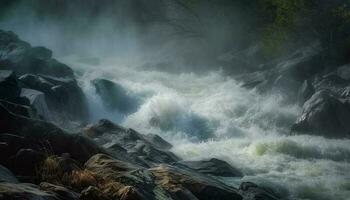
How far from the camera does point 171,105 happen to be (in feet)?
89.4

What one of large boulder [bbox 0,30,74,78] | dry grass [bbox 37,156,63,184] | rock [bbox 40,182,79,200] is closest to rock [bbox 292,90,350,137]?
large boulder [bbox 0,30,74,78]

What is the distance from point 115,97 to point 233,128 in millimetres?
7692

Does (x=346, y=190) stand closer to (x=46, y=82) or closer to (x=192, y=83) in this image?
(x=46, y=82)

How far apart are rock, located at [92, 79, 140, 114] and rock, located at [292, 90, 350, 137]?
9728 mm

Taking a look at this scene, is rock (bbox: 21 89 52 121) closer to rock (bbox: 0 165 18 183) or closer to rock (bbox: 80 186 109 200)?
rock (bbox: 0 165 18 183)

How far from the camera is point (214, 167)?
16094 millimetres

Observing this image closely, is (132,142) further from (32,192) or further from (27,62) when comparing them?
(27,62)

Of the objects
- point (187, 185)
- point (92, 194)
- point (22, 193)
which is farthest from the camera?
point (187, 185)

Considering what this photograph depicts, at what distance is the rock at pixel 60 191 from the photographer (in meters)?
7.61

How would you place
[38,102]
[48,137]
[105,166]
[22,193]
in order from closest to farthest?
[22,193]
[105,166]
[48,137]
[38,102]

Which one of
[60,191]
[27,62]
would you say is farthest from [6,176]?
[27,62]

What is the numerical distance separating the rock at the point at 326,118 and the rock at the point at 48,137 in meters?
14.0

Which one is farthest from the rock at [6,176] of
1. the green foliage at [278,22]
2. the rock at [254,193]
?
the green foliage at [278,22]

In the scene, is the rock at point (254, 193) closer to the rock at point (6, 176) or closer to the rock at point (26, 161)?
the rock at point (26, 161)
